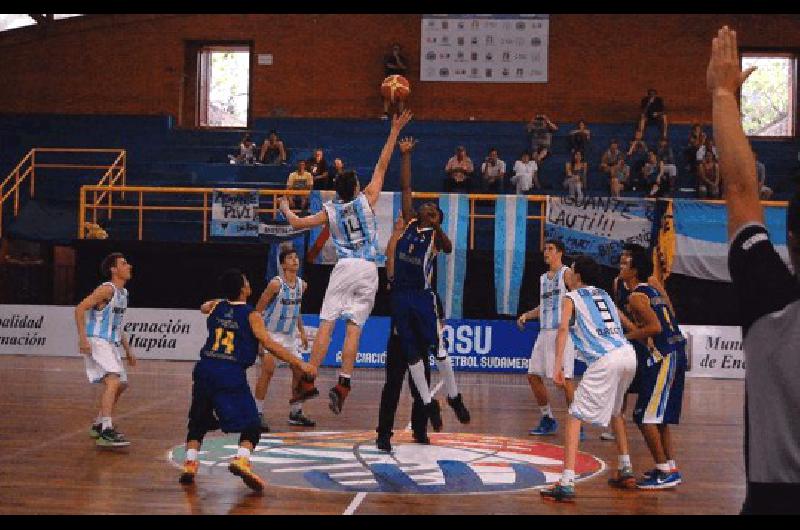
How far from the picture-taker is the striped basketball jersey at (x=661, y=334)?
6.69m

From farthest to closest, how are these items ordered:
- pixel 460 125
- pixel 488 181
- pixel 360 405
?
pixel 460 125 → pixel 488 181 → pixel 360 405

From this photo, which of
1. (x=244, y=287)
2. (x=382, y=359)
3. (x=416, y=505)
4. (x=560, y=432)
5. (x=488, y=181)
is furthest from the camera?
(x=488, y=181)

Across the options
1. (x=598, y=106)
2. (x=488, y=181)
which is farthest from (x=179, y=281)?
(x=598, y=106)

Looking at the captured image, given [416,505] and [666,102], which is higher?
[666,102]

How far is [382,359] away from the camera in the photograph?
16.0m

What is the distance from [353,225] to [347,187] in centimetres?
31

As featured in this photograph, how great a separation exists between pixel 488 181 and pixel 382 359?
17.1ft

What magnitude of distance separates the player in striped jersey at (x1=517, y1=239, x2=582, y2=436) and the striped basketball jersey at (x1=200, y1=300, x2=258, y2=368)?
3436mm

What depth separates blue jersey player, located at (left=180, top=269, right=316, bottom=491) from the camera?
610 centimetres

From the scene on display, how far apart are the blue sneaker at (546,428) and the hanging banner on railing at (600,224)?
686 centimetres

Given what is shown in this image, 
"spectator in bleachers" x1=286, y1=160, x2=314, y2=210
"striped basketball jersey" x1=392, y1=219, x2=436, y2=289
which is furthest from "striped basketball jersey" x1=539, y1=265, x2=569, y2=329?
"spectator in bleachers" x1=286, y1=160, x2=314, y2=210

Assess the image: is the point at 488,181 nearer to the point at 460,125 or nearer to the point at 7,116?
the point at 460,125

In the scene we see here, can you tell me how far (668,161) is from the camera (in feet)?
66.6

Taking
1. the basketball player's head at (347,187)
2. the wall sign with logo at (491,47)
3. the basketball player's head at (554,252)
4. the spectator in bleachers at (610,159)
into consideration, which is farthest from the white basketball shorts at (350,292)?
the wall sign with logo at (491,47)
